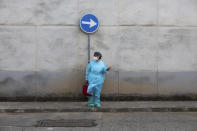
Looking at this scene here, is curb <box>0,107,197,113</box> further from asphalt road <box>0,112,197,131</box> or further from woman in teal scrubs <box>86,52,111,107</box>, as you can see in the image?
woman in teal scrubs <box>86,52,111,107</box>

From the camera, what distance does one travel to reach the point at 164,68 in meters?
10.6

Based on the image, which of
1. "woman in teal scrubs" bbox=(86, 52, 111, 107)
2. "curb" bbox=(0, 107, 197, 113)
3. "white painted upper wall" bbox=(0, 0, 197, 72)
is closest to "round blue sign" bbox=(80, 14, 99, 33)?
Answer: "white painted upper wall" bbox=(0, 0, 197, 72)

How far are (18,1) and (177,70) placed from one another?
16.8 feet

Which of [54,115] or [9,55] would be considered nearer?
[54,115]

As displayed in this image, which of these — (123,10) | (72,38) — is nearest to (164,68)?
(123,10)

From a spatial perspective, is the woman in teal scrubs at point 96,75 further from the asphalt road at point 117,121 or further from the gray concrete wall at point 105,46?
the gray concrete wall at point 105,46

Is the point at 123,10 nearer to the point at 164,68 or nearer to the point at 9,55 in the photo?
the point at 164,68

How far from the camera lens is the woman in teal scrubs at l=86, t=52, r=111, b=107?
31.5ft

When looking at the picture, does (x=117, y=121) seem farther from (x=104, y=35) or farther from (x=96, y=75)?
(x=104, y=35)

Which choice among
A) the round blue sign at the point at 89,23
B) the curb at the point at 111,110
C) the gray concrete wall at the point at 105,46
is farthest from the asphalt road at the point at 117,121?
the round blue sign at the point at 89,23

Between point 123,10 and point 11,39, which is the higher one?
point 123,10

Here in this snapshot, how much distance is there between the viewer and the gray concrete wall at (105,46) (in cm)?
1044

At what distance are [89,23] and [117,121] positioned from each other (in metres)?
3.17

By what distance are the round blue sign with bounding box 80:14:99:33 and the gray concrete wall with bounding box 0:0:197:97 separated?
0.25 metres
